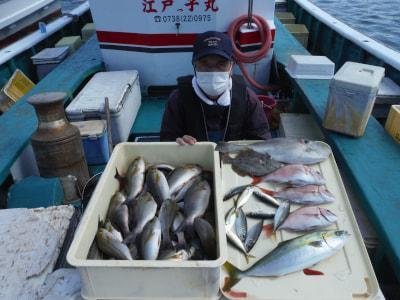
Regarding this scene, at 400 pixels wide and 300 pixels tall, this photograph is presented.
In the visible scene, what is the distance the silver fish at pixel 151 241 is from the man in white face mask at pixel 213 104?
1.53 metres

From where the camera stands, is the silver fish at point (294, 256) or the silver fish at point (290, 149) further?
the silver fish at point (290, 149)

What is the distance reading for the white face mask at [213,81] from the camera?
2.78 meters

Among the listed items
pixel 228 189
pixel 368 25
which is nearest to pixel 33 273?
pixel 228 189

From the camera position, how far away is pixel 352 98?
9.32ft

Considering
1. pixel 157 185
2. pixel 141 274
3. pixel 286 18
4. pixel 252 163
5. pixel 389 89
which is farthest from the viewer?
pixel 286 18

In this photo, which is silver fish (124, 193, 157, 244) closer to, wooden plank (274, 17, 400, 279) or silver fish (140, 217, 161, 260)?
silver fish (140, 217, 161, 260)

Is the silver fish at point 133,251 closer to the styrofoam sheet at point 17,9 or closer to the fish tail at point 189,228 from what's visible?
the fish tail at point 189,228

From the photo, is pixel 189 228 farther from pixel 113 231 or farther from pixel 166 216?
pixel 113 231

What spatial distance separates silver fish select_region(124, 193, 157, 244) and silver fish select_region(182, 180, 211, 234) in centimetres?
17

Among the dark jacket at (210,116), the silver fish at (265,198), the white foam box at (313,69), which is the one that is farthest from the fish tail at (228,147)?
the white foam box at (313,69)

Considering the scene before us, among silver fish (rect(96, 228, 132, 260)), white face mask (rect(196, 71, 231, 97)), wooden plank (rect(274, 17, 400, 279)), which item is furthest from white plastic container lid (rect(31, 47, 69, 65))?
silver fish (rect(96, 228, 132, 260))

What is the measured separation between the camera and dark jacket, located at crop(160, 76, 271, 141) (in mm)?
3092

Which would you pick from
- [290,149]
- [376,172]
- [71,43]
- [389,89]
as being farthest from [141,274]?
[71,43]

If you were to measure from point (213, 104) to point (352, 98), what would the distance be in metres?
1.19
